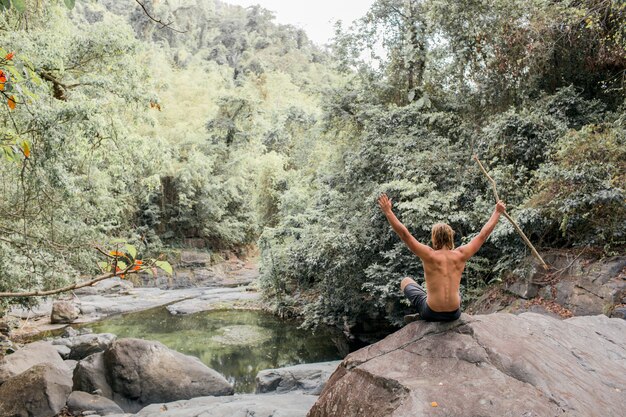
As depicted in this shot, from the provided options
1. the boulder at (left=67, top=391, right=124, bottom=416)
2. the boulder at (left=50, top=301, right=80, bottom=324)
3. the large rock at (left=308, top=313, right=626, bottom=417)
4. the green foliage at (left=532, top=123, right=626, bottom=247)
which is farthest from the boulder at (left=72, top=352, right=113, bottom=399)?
the green foliage at (left=532, top=123, right=626, bottom=247)

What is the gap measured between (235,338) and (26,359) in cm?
568

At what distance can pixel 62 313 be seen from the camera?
535 inches

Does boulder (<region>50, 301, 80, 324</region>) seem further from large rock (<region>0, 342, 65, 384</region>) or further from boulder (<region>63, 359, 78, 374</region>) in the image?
large rock (<region>0, 342, 65, 384</region>)

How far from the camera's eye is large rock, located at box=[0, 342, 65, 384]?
7492 millimetres

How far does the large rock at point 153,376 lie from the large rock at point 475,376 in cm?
506

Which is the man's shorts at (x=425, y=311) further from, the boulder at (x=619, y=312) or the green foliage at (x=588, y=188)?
the green foliage at (x=588, y=188)

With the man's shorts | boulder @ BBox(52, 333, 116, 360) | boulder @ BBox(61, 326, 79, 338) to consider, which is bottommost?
boulder @ BBox(61, 326, 79, 338)

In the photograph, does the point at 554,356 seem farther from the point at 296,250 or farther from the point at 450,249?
the point at 296,250

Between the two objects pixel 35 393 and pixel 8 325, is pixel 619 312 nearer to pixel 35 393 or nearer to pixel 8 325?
pixel 35 393

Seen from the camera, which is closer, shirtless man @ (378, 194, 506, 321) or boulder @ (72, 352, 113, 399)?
shirtless man @ (378, 194, 506, 321)

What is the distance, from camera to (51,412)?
6.59 meters

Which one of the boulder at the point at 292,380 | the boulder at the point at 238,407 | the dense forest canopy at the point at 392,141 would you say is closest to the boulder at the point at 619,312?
the dense forest canopy at the point at 392,141

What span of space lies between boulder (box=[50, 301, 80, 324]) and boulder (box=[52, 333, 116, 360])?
3131 millimetres

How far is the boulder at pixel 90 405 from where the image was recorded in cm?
698
